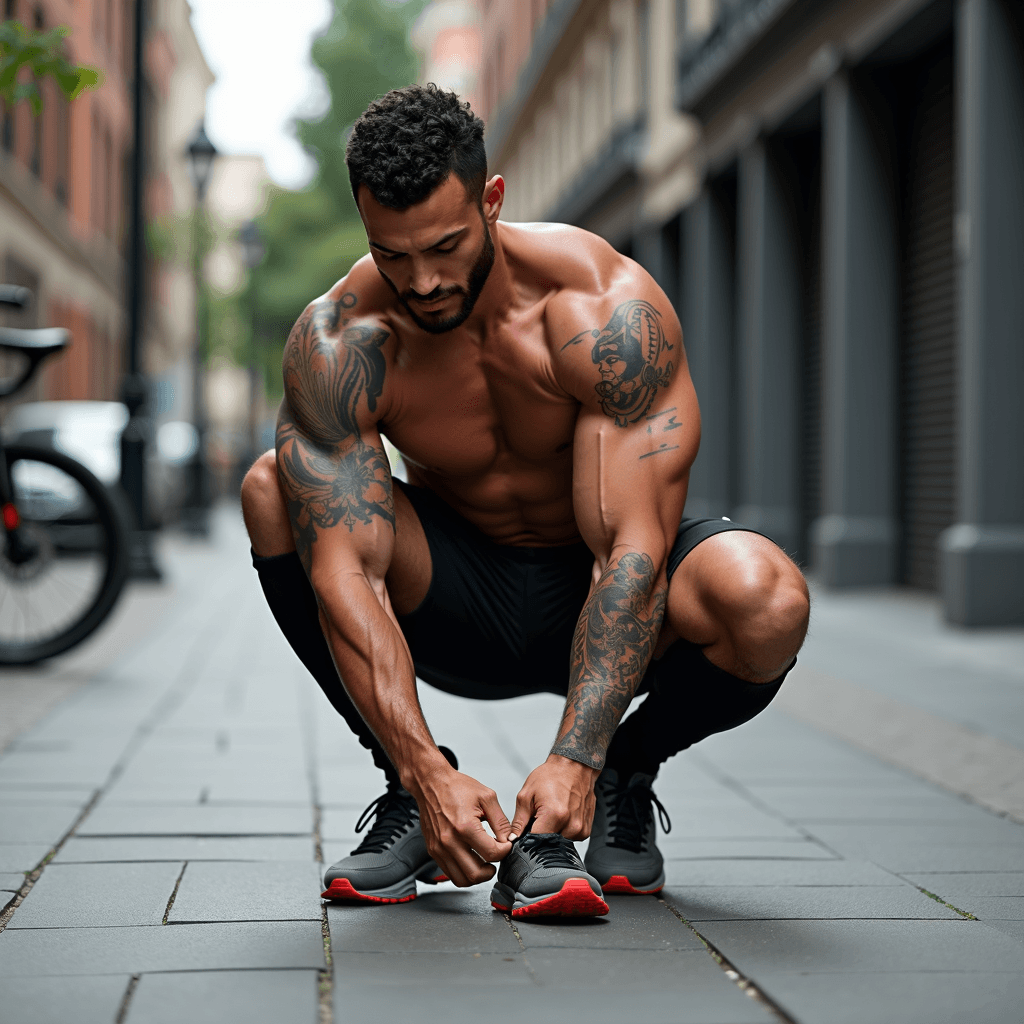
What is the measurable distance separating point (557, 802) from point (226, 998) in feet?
2.21

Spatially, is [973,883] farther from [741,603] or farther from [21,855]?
[21,855]

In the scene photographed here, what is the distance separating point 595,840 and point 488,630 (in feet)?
1.67

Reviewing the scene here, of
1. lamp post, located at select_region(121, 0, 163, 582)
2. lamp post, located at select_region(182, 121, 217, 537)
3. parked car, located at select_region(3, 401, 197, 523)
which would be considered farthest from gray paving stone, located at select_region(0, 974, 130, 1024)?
lamp post, located at select_region(182, 121, 217, 537)

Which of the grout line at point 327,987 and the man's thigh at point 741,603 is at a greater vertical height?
the man's thigh at point 741,603

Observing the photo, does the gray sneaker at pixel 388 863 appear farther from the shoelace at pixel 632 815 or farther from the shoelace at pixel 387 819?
the shoelace at pixel 632 815

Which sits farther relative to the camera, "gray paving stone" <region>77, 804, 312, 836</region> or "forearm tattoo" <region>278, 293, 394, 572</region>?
"gray paving stone" <region>77, 804, 312, 836</region>

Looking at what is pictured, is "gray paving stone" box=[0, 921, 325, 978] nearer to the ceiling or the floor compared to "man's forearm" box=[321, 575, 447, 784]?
nearer to the floor

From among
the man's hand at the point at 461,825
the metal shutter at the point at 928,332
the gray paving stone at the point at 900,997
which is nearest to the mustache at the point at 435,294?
the man's hand at the point at 461,825

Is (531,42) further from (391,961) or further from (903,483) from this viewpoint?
(391,961)

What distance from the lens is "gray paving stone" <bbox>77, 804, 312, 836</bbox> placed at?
3482 millimetres

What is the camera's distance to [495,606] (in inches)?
127

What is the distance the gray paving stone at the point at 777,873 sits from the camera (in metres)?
3.06

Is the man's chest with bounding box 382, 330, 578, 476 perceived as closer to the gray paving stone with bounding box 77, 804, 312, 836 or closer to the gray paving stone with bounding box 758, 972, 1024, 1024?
the gray paving stone with bounding box 77, 804, 312, 836

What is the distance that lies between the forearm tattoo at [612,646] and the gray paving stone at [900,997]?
57cm
